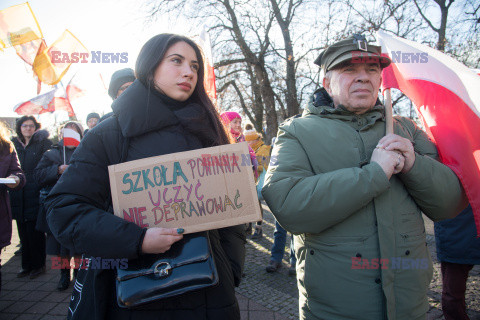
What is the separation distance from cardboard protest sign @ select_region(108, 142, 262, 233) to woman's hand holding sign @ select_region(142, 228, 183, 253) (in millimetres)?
76

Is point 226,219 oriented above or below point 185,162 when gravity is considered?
below

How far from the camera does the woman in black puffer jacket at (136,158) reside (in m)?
1.26

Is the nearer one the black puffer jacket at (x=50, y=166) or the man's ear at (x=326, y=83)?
the man's ear at (x=326, y=83)

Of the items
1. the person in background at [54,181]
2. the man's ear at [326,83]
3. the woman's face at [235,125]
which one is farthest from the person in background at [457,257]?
the person in background at [54,181]

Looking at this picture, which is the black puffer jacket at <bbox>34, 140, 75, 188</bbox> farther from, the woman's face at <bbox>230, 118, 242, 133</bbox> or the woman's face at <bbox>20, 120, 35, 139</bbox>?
the woman's face at <bbox>230, 118, 242, 133</bbox>

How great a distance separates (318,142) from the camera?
1.63 m

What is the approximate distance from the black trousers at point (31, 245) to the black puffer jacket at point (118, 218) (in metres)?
3.65

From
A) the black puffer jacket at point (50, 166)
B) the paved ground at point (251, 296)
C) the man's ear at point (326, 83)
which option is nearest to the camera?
the man's ear at point (326, 83)

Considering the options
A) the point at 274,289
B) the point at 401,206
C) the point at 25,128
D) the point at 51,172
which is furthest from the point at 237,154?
the point at 25,128

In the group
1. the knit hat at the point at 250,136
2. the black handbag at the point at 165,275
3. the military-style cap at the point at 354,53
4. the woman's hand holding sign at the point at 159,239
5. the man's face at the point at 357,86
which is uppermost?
the military-style cap at the point at 354,53

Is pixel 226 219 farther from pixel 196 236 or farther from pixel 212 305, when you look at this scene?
pixel 212 305

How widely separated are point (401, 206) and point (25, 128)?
17.0ft

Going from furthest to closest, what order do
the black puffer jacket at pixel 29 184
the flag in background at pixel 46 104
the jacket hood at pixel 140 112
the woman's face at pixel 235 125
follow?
1. the flag in background at pixel 46 104
2. the woman's face at pixel 235 125
3. the black puffer jacket at pixel 29 184
4. the jacket hood at pixel 140 112

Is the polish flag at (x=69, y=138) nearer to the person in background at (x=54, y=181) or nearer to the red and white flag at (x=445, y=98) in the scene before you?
the person in background at (x=54, y=181)
